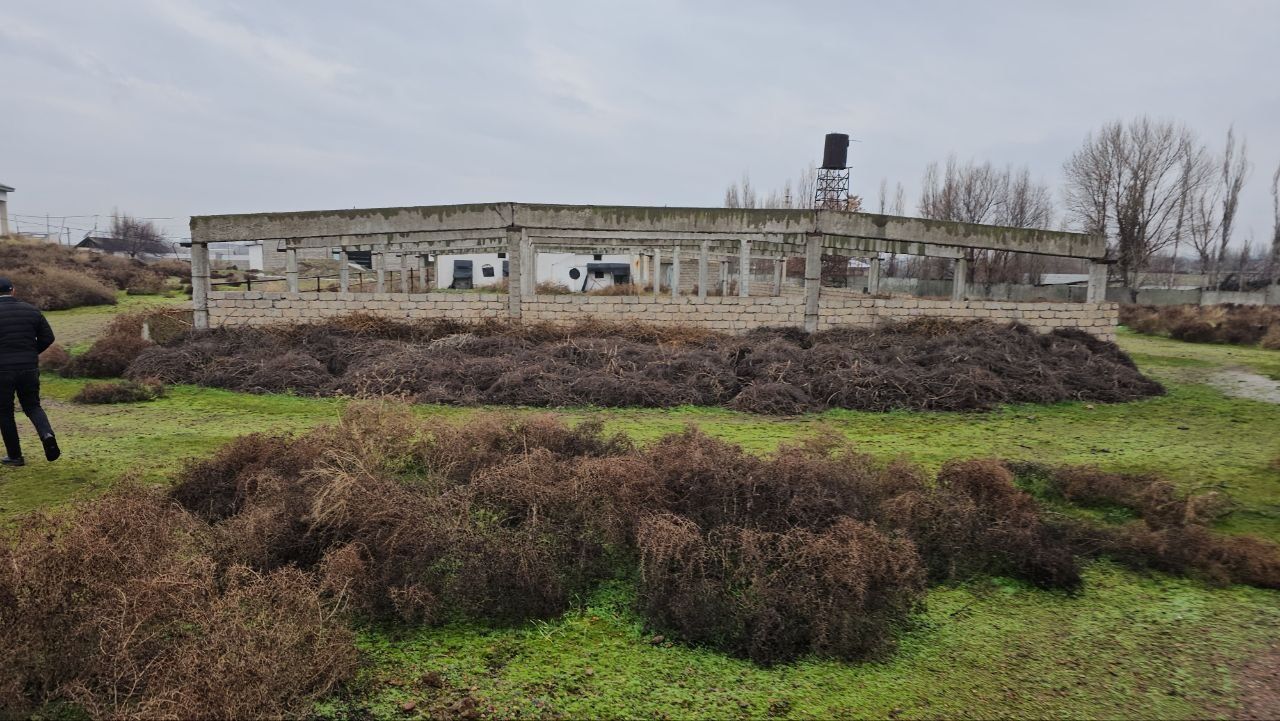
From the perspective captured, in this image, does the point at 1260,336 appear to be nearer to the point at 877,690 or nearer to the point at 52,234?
the point at 877,690

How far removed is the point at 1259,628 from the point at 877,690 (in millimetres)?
2555

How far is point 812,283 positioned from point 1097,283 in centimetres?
725

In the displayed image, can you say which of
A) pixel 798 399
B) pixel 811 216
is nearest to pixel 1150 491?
pixel 798 399

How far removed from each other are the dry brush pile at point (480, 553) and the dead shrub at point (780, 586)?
13 millimetres

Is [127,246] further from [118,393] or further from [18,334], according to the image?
[18,334]

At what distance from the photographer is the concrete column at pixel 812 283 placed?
50.3ft

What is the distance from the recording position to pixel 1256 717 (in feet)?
10.8

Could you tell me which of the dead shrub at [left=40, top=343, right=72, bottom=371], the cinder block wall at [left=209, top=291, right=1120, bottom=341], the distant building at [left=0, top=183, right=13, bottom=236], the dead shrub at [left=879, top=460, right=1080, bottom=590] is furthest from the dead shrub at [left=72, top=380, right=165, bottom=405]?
the distant building at [left=0, top=183, right=13, bottom=236]

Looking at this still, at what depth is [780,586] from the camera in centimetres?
396

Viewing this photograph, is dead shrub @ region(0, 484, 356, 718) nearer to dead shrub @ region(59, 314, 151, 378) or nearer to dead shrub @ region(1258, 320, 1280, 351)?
dead shrub @ region(59, 314, 151, 378)

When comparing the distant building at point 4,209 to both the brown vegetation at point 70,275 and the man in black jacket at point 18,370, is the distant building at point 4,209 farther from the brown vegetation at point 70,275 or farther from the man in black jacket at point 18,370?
the man in black jacket at point 18,370

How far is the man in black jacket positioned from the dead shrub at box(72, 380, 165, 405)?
11.6 ft

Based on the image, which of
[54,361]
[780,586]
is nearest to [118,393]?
[54,361]

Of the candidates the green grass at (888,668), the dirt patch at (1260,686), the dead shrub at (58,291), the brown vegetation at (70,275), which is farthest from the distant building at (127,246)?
the dirt patch at (1260,686)
